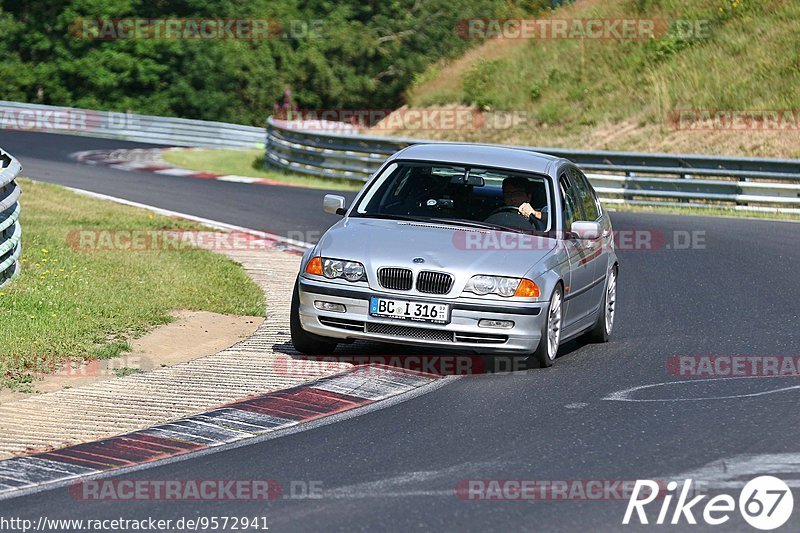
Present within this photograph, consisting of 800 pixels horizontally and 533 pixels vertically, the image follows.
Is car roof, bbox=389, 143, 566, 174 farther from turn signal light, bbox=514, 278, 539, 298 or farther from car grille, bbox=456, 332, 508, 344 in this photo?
car grille, bbox=456, 332, 508, 344

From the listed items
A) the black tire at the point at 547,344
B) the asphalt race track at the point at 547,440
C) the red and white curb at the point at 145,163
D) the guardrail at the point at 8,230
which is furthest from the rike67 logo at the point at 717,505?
the red and white curb at the point at 145,163

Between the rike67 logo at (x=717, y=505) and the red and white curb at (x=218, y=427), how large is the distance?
256 cm

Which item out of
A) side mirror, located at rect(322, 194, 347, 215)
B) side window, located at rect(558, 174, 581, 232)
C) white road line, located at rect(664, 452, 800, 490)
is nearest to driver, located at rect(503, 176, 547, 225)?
side window, located at rect(558, 174, 581, 232)

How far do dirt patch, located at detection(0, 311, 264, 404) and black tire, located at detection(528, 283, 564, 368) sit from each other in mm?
2615

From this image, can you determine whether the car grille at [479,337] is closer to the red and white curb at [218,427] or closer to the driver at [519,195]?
the red and white curb at [218,427]

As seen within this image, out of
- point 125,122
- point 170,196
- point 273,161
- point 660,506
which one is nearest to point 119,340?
point 660,506

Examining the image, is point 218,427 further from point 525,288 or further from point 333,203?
point 333,203

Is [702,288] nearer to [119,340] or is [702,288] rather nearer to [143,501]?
[119,340]

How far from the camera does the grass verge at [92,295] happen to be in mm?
10078

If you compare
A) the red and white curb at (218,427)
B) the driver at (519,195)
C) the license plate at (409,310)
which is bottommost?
the red and white curb at (218,427)

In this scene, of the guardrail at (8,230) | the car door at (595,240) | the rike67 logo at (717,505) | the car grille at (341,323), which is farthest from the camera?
the guardrail at (8,230)

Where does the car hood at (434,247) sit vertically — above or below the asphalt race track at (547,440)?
above

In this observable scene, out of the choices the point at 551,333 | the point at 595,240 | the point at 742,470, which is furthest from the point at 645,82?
the point at 742,470

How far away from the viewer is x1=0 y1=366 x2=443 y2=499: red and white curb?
23.3ft
